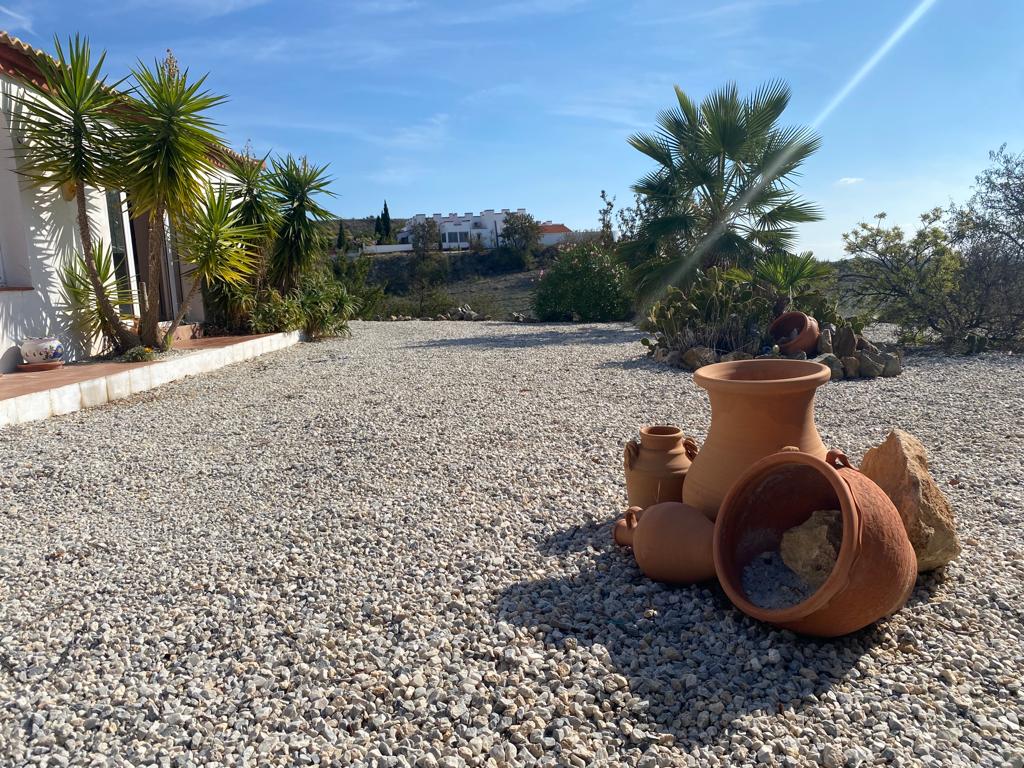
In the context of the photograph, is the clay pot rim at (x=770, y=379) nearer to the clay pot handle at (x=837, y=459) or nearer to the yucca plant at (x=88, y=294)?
the clay pot handle at (x=837, y=459)

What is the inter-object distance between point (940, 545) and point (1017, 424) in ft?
10.3

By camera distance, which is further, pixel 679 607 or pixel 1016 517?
pixel 1016 517

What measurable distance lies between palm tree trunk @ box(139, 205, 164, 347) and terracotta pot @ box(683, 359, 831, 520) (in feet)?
23.3

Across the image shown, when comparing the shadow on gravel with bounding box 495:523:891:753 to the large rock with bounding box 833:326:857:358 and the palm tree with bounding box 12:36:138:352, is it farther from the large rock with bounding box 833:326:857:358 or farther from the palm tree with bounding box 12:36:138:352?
the palm tree with bounding box 12:36:138:352

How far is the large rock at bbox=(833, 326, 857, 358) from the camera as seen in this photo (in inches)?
297

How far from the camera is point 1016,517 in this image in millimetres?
3178

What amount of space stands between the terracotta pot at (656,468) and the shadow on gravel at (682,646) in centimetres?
36

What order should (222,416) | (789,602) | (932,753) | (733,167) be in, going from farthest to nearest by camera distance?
1. (733,167)
2. (222,416)
3. (789,602)
4. (932,753)

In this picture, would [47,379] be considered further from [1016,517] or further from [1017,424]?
→ [1017,424]

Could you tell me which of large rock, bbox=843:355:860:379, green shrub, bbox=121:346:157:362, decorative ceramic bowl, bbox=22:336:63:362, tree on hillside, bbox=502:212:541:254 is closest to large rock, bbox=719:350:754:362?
large rock, bbox=843:355:860:379

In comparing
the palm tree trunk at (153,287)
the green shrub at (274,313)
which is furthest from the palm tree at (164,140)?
the green shrub at (274,313)

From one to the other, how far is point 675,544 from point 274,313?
9626 mm

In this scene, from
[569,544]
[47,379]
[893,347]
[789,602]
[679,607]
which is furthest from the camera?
[893,347]

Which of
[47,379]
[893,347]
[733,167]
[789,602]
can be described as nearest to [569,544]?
[789,602]
